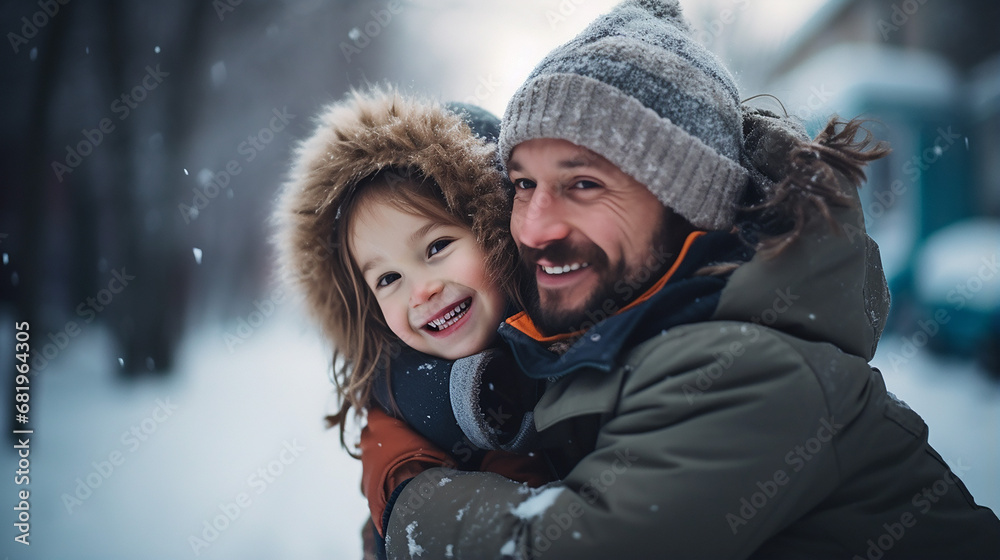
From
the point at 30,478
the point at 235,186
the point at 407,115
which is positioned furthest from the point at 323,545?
the point at 235,186

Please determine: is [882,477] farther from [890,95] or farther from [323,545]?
[890,95]

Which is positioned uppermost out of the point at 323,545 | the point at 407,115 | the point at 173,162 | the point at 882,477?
the point at 407,115

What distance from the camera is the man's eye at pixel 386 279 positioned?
4.69 ft

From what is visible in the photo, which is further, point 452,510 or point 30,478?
point 30,478

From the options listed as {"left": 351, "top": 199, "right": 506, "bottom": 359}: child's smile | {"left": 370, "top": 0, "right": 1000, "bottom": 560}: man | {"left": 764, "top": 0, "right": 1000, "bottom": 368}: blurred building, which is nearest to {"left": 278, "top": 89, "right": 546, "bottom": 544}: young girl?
{"left": 351, "top": 199, "right": 506, "bottom": 359}: child's smile

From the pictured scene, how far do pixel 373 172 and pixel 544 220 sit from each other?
0.51 meters

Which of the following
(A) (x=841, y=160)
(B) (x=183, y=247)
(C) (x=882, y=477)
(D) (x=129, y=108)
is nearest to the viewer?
(C) (x=882, y=477)

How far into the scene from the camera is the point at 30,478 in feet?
7.45

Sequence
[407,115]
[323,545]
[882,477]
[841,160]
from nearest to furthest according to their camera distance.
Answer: [882,477], [841,160], [407,115], [323,545]

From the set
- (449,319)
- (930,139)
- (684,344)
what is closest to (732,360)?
(684,344)

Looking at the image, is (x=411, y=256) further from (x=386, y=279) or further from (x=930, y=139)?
(x=930, y=139)

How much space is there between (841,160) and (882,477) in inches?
23.5

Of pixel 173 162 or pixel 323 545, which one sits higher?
pixel 173 162

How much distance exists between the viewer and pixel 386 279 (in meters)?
1.44
